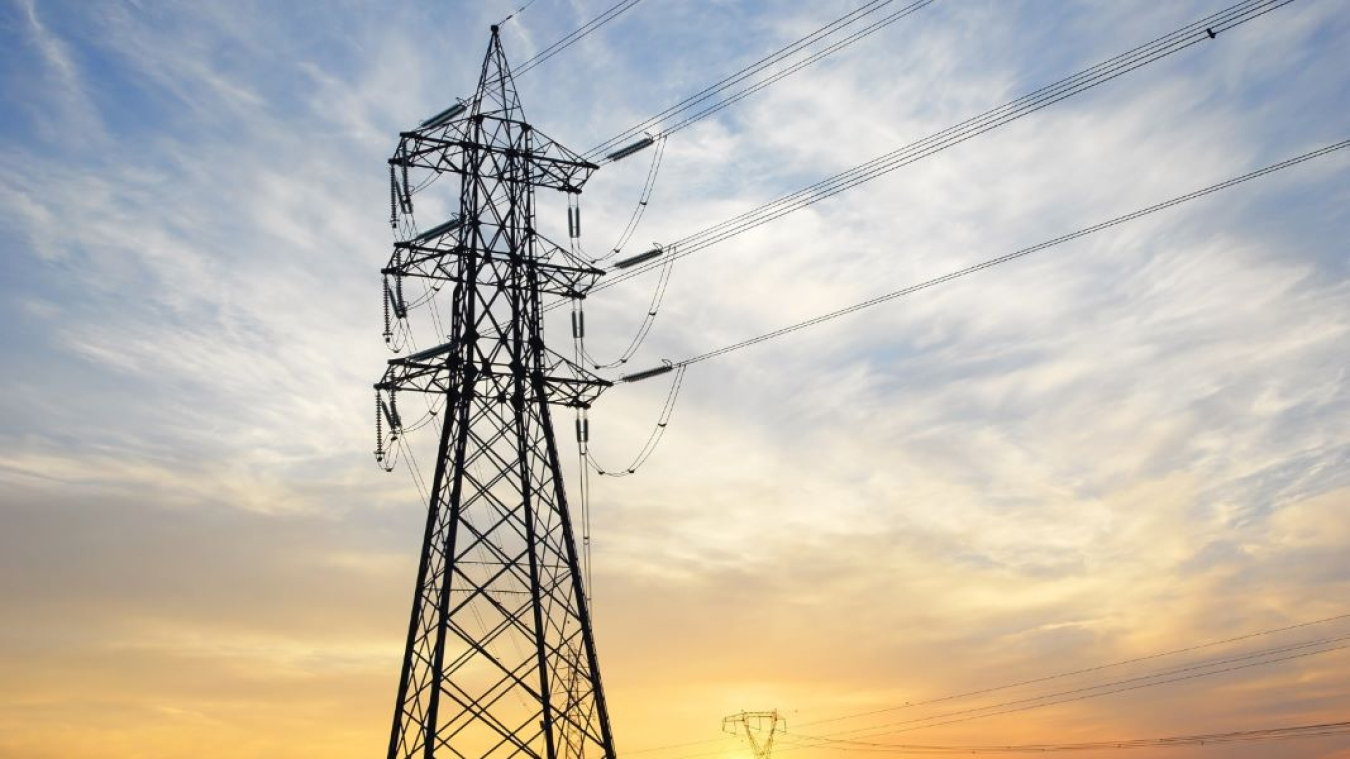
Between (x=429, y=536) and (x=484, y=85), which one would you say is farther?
(x=484, y=85)

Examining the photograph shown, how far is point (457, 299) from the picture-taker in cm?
4778

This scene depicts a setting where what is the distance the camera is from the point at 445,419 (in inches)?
1799

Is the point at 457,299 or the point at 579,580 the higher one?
the point at 457,299

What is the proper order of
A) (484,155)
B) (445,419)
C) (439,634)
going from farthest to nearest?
(484,155) < (445,419) < (439,634)

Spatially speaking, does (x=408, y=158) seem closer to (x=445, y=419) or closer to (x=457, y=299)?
(x=457, y=299)

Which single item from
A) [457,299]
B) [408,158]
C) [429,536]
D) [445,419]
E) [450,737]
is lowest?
[450,737]

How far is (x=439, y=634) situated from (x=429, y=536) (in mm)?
3369

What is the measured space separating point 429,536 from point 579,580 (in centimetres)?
494

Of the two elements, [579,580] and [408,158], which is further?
[408,158]

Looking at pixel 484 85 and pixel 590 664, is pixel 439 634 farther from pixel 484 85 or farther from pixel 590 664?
pixel 484 85

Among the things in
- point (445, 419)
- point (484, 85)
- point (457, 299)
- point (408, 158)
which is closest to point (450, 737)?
point (445, 419)

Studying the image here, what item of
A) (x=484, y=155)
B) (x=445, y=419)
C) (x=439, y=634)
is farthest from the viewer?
(x=484, y=155)

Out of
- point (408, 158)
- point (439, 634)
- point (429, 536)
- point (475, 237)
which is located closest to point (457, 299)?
point (475, 237)

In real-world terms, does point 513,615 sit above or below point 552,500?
below
